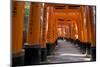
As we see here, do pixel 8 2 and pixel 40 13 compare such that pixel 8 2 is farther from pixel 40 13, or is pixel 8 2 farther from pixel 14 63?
pixel 14 63

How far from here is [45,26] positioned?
2.67 m

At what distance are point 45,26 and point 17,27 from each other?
41 centimetres

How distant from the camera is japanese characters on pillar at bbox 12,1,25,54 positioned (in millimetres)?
2320

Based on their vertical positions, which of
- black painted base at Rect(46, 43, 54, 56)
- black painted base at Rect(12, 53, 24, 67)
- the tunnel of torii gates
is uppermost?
the tunnel of torii gates

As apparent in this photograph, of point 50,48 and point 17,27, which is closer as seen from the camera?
point 17,27

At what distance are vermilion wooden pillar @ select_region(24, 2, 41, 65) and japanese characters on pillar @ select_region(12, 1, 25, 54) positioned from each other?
0.24 feet

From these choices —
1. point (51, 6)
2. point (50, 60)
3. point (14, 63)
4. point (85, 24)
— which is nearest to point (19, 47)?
point (14, 63)

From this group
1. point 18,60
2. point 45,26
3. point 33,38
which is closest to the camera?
point 18,60

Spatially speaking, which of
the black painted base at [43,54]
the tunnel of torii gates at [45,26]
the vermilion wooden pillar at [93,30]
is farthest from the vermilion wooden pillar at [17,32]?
the vermilion wooden pillar at [93,30]

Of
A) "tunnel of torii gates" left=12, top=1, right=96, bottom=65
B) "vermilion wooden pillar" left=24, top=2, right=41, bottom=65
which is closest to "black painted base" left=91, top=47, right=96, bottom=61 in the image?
"tunnel of torii gates" left=12, top=1, right=96, bottom=65


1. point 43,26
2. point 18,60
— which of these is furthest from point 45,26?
point 18,60

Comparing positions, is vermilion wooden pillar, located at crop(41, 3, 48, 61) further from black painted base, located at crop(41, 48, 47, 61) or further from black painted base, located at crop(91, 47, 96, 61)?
black painted base, located at crop(91, 47, 96, 61)

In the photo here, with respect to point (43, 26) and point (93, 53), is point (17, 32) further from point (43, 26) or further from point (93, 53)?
point (93, 53)

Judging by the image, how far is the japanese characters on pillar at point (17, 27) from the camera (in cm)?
232
